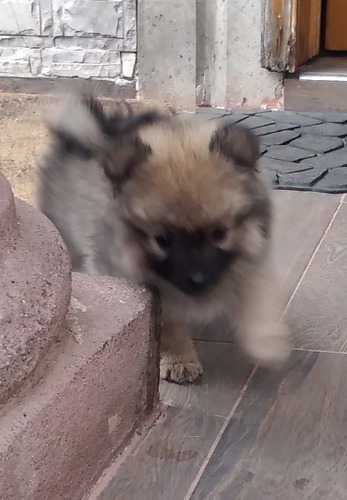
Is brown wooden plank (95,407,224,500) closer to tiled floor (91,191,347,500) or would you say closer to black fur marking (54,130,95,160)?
tiled floor (91,191,347,500)

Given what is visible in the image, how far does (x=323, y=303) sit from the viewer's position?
7.27ft

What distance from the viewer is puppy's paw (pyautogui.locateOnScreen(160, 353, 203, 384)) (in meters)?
1.87

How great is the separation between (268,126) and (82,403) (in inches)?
106

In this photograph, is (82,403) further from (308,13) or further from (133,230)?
(308,13)

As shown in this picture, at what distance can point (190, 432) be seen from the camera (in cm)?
167

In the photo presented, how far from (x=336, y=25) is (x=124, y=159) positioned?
3047 millimetres

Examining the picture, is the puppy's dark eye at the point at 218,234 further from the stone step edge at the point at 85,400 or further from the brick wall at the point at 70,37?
the brick wall at the point at 70,37

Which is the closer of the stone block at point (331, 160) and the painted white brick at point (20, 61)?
the stone block at point (331, 160)

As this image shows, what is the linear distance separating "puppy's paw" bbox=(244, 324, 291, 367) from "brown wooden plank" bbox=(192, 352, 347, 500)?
4 centimetres

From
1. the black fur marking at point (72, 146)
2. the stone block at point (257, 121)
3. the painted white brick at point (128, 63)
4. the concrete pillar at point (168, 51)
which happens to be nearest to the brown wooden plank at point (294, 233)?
the black fur marking at point (72, 146)

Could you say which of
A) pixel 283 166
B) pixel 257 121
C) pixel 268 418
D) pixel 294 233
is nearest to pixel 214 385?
pixel 268 418

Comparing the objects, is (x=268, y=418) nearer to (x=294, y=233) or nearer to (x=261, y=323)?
(x=261, y=323)

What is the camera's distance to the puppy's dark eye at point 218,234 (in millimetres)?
1715

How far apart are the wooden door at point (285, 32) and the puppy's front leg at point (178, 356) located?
2479 millimetres
